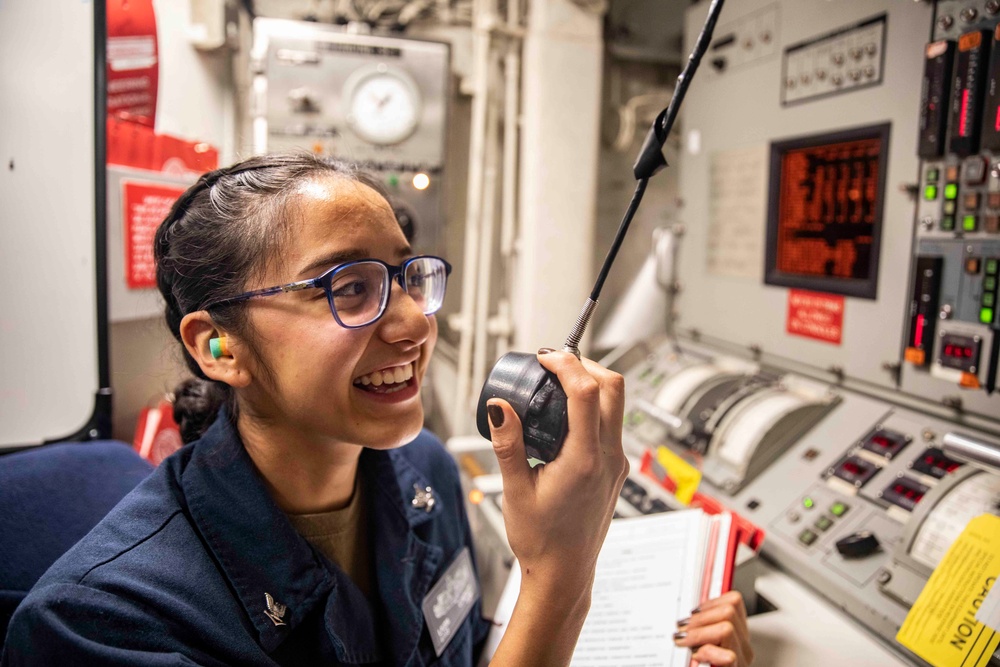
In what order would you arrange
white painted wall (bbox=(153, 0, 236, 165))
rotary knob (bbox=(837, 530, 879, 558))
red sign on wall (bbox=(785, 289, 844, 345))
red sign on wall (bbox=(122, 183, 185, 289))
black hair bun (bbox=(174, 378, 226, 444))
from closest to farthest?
black hair bun (bbox=(174, 378, 226, 444)), rotary knob (bbox=(837, 530, 879, 558)), red sign on wall (bbox=(785, 289, 844, 345)), red sign on wall (bbox=(122, 183, 185, 289)), white painted wall (bbox=(153, 0, 236, 165))

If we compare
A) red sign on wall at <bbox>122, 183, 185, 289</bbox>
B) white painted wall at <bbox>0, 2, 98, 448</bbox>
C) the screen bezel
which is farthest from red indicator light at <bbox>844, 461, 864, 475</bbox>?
red sign on wall at <bbox>122, 183, 185, 289</bbox>

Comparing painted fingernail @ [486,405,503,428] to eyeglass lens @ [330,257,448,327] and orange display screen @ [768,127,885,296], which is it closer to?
eyeglass lens @ [330,257,448,327]

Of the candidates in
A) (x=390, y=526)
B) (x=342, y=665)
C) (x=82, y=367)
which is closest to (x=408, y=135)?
(x=82, y=367)

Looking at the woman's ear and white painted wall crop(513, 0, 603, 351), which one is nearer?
the woman's ear

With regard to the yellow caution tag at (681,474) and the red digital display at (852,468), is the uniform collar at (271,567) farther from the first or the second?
the red digital display at (852,468)

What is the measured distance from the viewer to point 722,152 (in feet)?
7.34

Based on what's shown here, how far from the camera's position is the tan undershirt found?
1047 millimetres

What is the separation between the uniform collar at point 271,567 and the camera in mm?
895

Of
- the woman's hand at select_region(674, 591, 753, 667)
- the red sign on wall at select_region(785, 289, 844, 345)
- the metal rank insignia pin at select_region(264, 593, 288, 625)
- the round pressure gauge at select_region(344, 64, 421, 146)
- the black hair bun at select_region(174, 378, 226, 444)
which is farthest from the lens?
the round pressure gauge at select_region(344, 64, 421, 146)

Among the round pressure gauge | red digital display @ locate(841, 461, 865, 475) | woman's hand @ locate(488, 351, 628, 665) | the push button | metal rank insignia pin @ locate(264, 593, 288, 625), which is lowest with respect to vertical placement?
the push button

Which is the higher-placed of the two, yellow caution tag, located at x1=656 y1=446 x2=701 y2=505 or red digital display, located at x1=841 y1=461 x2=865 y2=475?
red digital display, located at x1=841 y1=461 x2=865 y2=475

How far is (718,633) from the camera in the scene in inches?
41.5

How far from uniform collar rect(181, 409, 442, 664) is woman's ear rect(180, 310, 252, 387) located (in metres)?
0.09

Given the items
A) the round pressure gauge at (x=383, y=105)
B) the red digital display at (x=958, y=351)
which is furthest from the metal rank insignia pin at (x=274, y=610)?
the round pressure gauge at (x=383, y=105)
